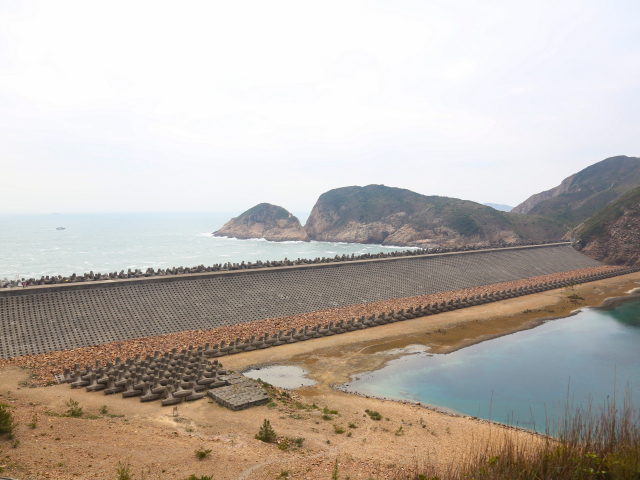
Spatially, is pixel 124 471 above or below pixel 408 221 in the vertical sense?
below

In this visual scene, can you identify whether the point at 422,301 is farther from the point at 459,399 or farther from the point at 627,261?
the point at 627,261

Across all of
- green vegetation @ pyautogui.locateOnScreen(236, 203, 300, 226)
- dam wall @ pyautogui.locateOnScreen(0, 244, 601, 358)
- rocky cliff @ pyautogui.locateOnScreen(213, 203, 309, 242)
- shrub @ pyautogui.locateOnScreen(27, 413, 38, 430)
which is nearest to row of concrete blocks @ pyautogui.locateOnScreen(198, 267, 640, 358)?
dam wall @ pyautogui.locateOnScreen(0, 244, 601, 358)

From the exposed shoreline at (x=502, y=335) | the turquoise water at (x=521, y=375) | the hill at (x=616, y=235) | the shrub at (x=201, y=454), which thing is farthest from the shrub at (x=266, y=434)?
the hill at (x=616, y=235)

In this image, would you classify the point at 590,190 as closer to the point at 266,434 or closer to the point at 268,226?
the point at 268,226

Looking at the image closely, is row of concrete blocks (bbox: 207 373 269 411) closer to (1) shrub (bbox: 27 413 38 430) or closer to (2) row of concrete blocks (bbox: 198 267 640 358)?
(2) row of concrete blocks (bbox: 198 267 640 358)

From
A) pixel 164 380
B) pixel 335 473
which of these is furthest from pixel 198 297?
pixel 335 473

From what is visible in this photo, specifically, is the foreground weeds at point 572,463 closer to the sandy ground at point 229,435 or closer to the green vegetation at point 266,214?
the sandy ground at point 229,435

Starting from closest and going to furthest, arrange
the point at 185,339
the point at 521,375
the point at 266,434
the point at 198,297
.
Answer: the point at 266,434 → the point at 521,375 → the point at 185,339 → the point at 198,297
